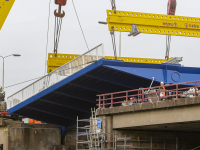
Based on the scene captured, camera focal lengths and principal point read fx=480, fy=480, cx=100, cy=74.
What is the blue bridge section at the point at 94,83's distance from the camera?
126ft

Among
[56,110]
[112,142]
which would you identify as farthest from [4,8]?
[112,142]

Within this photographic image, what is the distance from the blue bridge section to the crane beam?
3338 mm

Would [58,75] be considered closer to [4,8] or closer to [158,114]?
[4,8]

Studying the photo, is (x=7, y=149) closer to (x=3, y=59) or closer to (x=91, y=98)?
(x=91, y=98)

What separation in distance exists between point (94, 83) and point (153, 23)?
726cm

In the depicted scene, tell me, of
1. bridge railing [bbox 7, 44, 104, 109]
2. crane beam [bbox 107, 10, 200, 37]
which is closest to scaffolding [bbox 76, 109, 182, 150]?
bridge railing [bbox 7, 44, 104, 109]

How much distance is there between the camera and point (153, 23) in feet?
134

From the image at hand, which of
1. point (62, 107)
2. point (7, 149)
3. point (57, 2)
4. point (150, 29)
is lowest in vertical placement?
point (7, 149)

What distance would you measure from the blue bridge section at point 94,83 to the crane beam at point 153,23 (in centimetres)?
334

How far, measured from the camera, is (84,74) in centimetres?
3909

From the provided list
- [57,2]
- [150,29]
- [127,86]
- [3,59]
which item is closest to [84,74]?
[127,86]

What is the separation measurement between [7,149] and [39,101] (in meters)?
5.86

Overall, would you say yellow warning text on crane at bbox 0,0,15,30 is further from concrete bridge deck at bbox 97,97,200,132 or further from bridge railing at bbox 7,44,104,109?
concrete bridge deck at bbox 97,97,200,132

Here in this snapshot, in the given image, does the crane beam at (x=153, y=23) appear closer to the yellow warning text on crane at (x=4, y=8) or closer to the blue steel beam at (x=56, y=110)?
the yellow warning text on crane at (x=4, y=8)
